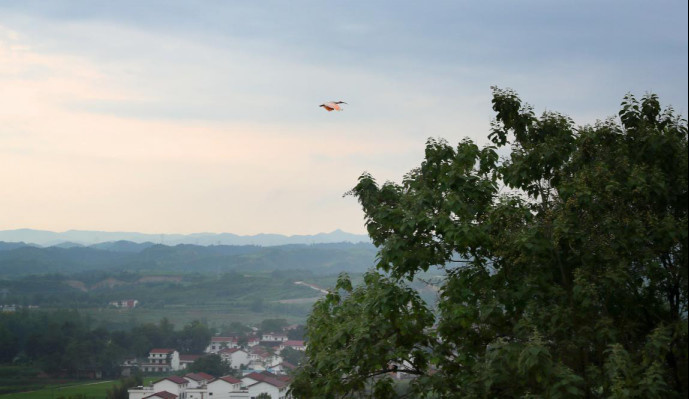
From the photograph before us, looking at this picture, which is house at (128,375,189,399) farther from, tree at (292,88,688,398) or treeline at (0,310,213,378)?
tree at (292,88,688,398)

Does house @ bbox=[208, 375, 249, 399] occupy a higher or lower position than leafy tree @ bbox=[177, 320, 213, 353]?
higher

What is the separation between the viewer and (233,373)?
187 ft

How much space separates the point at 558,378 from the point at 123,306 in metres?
121

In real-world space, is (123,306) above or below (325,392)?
below

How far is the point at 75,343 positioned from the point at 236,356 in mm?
14747

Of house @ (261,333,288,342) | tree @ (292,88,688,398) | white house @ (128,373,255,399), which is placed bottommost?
house @ (261,333,288,342)

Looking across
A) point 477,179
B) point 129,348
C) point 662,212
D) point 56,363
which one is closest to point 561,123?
point 477,179

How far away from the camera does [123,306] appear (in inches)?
4712

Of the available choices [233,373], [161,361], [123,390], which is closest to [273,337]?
[161,361]

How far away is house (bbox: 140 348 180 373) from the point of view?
69975 millimetres

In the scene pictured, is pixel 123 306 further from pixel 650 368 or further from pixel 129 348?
pixel 650 368

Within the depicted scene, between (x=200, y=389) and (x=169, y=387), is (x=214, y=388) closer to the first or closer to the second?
(x=200, y=389)

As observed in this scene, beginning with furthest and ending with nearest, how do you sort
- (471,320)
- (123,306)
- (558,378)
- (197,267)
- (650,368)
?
(197,267) < (123,306) < (471,320) < (558,378) < (650,368)

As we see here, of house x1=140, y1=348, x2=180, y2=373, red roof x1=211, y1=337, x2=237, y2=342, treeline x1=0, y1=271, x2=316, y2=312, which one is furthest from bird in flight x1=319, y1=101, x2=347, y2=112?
treeline x1=0, y1=271, x2=316, y2=312
